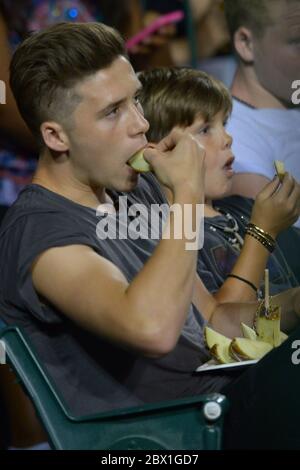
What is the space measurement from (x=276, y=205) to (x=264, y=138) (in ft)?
1.36

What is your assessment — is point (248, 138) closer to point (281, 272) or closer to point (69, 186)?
point (281, 272)

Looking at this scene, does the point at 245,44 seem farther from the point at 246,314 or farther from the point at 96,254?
the point at 96,254

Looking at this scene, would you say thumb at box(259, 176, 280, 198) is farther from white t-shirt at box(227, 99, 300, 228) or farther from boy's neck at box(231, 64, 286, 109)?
boy's neck at box(231, 64, 286, 109)

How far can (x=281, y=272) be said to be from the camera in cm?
202

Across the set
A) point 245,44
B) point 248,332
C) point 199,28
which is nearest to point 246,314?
point 248,332

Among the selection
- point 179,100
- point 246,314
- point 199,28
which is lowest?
point 199,28

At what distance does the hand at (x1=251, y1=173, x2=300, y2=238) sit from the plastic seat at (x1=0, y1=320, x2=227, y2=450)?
52cm

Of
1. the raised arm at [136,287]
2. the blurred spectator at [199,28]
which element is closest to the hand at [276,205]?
the raised arm at [136,287]

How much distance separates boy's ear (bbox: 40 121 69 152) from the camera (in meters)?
1.61

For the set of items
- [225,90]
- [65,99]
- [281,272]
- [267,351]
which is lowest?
[281,272]

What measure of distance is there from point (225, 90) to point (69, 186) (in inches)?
20.0

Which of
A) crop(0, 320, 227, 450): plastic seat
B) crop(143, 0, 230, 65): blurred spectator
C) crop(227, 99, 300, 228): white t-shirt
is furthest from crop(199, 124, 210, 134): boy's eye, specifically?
crop(143, 0, 230, 65): blurred spectator

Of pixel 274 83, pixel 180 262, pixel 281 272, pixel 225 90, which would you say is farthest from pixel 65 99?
pixel 274 83

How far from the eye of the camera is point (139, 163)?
63.2 inches
